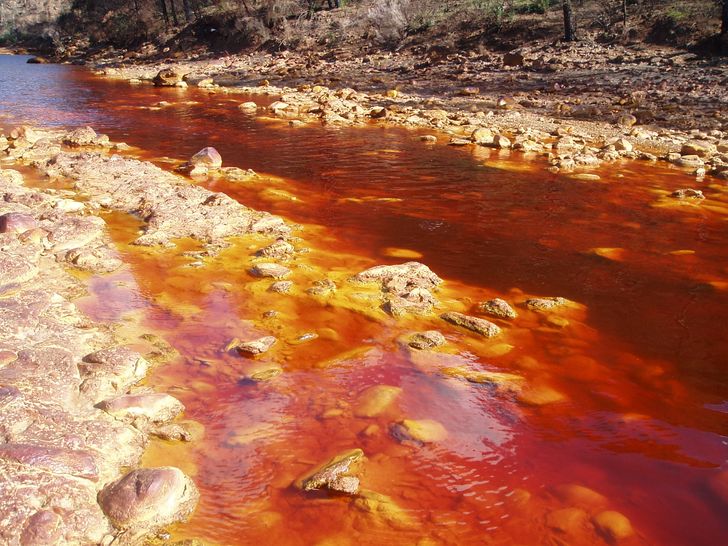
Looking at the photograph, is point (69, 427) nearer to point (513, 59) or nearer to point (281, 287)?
point (281, 287)

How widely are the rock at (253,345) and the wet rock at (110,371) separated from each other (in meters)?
0.55

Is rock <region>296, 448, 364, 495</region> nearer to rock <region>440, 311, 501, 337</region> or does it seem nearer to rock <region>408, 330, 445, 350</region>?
rock <region>408, 330, 445, 350</region>

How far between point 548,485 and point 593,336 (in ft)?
5.70

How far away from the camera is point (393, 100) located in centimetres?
1580

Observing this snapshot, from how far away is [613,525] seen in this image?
8.45 feet

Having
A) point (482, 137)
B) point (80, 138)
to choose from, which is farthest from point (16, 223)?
point (482, 137)

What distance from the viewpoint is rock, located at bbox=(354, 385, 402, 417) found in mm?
3271

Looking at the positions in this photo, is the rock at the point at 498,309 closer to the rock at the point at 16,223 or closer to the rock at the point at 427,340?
the rock at the point at 427,340

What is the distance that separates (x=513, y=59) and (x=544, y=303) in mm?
15132

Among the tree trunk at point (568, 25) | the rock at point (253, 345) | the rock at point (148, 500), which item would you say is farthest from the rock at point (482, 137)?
the rock at point (148, 500)

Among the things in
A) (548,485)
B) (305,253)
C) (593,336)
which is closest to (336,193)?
(305,253)

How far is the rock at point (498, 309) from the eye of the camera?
4434 mm

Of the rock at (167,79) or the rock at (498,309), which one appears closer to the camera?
the rock at (498,309)

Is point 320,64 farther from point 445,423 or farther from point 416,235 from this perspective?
point 445,423
